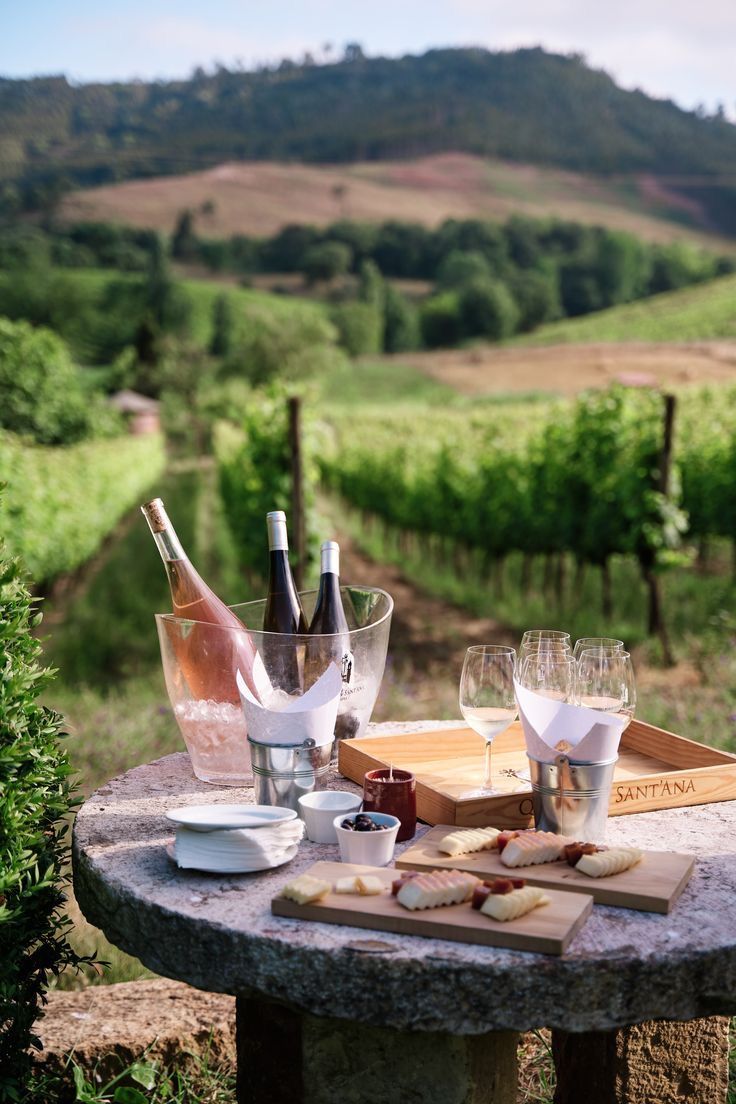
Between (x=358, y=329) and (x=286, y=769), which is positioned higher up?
(x=358, y=329)

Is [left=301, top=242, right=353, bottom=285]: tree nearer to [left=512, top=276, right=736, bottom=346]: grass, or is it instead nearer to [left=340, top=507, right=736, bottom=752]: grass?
[left=512, top=276, right=736, bottom=346]: grass

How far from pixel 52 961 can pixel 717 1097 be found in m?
1.50

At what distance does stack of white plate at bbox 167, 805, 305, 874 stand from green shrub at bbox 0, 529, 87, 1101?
306 mm

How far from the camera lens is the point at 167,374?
204 ft

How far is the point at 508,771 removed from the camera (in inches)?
90.4

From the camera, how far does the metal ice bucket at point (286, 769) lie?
1994 mm

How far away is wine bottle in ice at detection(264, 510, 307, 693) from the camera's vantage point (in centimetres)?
211

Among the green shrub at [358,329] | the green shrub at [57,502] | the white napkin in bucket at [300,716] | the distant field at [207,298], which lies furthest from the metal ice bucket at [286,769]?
the green shrub at [358,329]

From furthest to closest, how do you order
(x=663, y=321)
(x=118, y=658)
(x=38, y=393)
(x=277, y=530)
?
(x=663, y=321)
(x=38, y=393)
(x=118, y=658)
(x=277, y=530)

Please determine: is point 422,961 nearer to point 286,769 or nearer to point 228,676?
point 286,769

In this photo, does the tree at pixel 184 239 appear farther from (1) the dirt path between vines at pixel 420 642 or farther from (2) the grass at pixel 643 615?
(1) the dirt path between vines at pixel 420 642

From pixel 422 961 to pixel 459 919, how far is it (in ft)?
0.33

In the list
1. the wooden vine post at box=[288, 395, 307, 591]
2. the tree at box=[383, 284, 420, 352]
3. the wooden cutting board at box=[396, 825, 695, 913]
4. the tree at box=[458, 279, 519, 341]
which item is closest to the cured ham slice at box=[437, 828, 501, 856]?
the wooden cutting board at box=[396, 825, 695, 913]

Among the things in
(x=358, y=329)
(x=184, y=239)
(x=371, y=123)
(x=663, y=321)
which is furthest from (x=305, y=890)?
(x=371, y=123)
